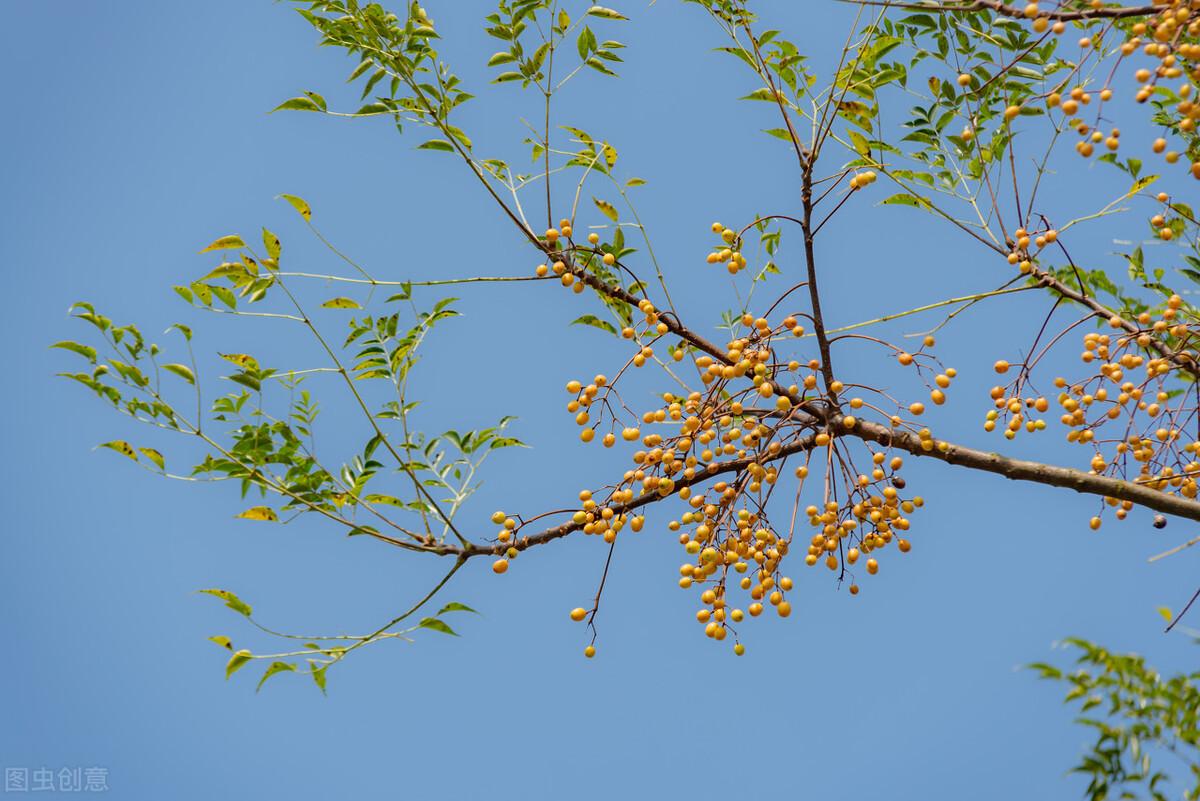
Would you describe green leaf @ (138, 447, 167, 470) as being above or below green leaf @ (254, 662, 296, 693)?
above

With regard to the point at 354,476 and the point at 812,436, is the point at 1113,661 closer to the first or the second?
the point at 812,436

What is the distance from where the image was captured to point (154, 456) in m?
2.49

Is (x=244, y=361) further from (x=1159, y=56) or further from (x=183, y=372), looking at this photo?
(x=1159, y=56)

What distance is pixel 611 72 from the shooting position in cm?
273

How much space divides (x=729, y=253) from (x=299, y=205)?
1.03m

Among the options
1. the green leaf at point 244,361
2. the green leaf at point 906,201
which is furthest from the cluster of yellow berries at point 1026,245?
the green leaf at point 244,361

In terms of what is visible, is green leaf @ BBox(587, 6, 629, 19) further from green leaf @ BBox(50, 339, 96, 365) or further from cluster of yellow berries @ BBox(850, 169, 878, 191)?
green leaf @ BBox(50, 339, 96, 365)

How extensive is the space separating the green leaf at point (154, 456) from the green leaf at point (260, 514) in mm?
227

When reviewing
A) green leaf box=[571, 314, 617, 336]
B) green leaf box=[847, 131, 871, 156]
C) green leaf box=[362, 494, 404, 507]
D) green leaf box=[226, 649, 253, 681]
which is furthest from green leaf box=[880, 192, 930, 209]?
green leaf box=[226, 649, 253, 681]

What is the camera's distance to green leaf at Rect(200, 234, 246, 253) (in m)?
2.54

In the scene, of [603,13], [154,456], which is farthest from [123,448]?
[603,13]

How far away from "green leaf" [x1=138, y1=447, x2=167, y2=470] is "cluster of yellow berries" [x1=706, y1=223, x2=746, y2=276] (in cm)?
135

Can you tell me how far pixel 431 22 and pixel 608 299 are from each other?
803 mm

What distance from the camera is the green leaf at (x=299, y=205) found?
2547mm
